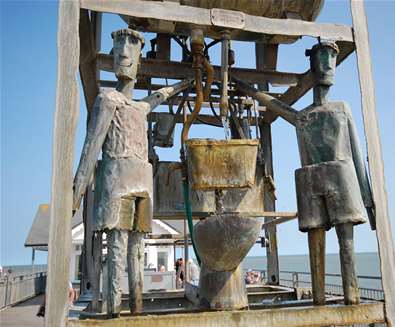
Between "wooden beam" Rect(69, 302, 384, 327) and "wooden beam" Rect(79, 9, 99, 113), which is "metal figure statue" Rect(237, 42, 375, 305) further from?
"wooden beam" Rect(79, 9, 99, 113)

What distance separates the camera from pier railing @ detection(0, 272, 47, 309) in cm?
1608

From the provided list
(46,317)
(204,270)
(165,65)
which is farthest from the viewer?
(165,65)

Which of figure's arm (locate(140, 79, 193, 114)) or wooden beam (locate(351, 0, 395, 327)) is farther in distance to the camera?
figure's arm (locate(140, 79, 193, 114))

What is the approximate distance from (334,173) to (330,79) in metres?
1.05

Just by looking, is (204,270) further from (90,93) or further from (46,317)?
(90,93)

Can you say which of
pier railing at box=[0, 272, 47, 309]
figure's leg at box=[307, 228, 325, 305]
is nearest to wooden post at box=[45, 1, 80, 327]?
figure's leg at box=[307, 228, 325, 305]

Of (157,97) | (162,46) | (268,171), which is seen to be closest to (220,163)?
(157,97)

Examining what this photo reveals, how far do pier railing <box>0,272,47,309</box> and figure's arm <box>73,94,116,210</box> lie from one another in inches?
558

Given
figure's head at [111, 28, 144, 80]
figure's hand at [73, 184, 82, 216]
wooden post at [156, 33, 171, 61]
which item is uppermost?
wooden post at [156, 33, 171, 61]

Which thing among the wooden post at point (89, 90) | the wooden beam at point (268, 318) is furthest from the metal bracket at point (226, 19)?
the wooden beam at point (268, 318)

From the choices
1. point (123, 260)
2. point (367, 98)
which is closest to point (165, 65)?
point (367, 98)

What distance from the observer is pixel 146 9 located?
4145 mm

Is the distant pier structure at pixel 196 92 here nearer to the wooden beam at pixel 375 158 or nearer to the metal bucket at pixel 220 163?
the wooden beam at pixel 375 158

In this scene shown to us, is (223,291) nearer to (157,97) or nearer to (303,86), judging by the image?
(157,97)
